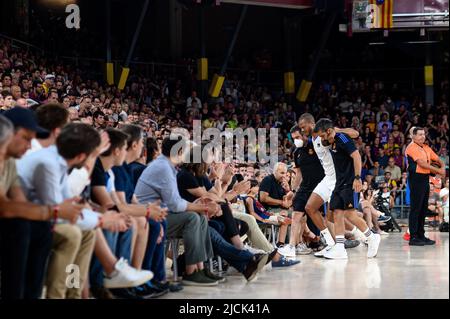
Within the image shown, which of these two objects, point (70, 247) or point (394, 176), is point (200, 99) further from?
point (70, 247)

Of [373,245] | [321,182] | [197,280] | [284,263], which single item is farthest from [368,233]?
[197,280]

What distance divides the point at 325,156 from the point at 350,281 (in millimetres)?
2673

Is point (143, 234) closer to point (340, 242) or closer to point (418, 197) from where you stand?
point (340, 242)

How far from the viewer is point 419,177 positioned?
1157cm

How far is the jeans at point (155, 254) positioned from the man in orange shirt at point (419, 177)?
5.35m

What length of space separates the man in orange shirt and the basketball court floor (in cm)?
110

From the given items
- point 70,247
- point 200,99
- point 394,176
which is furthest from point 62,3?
point 70,247

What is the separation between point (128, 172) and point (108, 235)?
133 cm

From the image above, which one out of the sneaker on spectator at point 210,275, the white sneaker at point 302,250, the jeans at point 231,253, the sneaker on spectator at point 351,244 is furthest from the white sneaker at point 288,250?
the sneaker on spectator at point 210,275

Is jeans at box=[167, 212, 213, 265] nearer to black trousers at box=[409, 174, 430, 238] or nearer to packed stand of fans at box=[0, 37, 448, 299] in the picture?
packed stand of fans at box=[0, 37, 448, 299]

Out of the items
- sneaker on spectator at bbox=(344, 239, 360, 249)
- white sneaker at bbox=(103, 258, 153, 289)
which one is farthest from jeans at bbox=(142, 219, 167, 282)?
sneaker on spectator at bbox=(344, 239, 360, 249)

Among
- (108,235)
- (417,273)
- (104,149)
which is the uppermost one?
(104,149)

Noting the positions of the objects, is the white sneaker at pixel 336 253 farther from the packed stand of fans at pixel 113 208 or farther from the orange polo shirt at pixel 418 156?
the orange polo shirt at pixel 418 156

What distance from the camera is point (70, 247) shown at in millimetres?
5441
